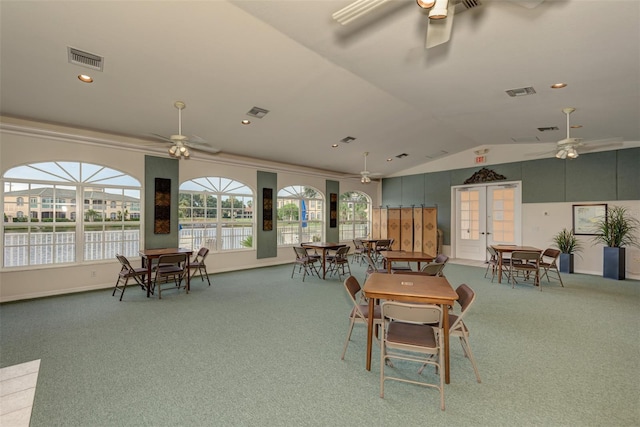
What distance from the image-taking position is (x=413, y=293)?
254 centimetres

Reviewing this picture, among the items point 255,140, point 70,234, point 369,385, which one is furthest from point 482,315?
point 70,234

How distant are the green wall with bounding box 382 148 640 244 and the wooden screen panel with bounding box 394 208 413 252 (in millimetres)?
876

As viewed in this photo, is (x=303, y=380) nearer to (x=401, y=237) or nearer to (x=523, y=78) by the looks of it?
(x=523, y=78)

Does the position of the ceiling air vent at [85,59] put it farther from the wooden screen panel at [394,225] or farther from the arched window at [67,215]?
the wooden screen panel at [394,225]

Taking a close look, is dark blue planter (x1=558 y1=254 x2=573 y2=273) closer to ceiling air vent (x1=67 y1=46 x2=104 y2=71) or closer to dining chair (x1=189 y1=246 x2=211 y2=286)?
dining chair (x1=189 y1=246 x2=211 y2=286)

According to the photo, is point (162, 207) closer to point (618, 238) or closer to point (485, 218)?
Result: point (485, 218)

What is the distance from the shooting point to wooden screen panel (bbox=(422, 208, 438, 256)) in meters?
9.19

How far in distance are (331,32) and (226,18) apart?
1119 millimetres

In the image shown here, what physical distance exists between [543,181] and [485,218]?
68.9 inches

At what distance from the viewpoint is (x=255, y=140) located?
21.2ft

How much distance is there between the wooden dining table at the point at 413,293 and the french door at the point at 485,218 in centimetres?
663

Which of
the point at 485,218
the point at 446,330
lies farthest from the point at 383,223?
the point at 446,330

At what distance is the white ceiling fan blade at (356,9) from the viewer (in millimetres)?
1763

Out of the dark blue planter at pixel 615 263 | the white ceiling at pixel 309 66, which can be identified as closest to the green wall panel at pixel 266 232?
the white ceiling at pixel 309 66
